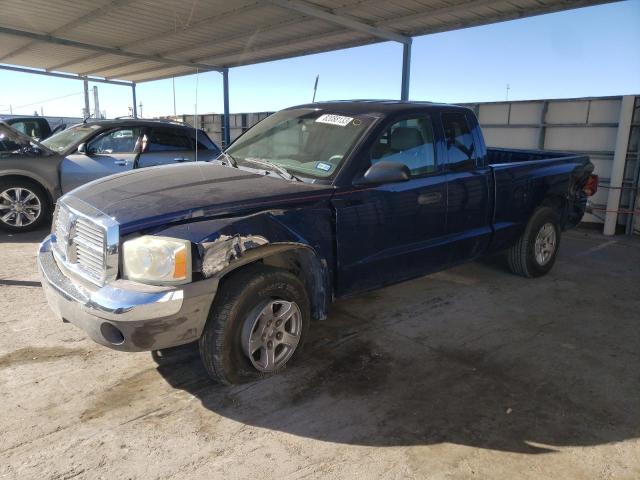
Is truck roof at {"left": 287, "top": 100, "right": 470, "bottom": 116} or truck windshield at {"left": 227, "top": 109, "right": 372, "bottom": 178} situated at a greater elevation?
truck roof at {"left": 287, "top": 100, "right": 470, "bottom": 116}

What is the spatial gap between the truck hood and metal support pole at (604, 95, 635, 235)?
7162 mm

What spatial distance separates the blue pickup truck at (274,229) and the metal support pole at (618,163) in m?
4.64

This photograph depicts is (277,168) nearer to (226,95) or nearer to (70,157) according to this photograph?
(70,157)

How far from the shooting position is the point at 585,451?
2574mm

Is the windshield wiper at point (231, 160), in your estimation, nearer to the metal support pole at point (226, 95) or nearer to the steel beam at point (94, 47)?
the steel beam at point (94, 47)

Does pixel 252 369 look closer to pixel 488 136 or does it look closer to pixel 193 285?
pixel 193 285

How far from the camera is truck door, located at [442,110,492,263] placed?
13.9 ft

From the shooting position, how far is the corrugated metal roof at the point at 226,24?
9016 millimetres

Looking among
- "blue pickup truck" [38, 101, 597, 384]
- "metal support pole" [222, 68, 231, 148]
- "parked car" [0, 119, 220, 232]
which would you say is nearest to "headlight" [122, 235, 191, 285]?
"blue pickup truck" [38, 101, 597, 384]

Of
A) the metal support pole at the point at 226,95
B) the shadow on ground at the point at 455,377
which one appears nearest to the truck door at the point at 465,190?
the shadow on ground at the point at 455,377

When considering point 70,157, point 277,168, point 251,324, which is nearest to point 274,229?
point 251,324

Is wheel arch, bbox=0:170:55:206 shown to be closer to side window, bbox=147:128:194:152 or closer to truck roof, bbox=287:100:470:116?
side window, bbox=147:128:194:152

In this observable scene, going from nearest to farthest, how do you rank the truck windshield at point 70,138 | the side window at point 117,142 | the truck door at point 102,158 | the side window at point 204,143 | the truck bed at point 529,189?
the truck bed at point 529,189
the truck door at point 102,158
the truck windshield at point 70,138
the side window at point 117,142
the side window at point 204,143

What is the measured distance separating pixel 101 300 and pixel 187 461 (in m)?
0.97
